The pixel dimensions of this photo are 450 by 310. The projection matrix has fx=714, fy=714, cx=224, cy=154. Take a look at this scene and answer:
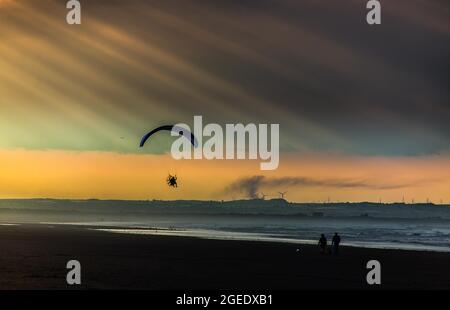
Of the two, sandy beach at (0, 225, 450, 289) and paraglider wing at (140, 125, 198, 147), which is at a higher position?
paraglider wing at (140, 125, 198, 147)

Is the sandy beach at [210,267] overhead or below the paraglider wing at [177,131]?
below

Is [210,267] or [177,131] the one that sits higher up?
[177,131]

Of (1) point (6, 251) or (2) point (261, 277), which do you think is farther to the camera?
(1) point (6, 251)

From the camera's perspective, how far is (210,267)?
3253 centimetres

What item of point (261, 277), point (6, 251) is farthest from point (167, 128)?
point (261, 277)

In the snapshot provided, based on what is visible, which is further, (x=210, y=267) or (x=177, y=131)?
(x=177, y=131)

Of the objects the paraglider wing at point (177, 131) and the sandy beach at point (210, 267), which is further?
the paraglider wing at point (177, 131)

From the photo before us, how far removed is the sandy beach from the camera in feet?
85.3

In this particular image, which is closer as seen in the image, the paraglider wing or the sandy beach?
the sandy beach

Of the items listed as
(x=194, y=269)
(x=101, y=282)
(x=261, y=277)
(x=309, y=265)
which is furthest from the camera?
(x=309, y=265)

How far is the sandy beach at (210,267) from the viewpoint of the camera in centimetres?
2600
